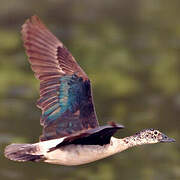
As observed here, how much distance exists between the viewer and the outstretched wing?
34.5ft

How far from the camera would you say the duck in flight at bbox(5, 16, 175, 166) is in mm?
10133

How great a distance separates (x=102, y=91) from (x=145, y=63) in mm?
1439

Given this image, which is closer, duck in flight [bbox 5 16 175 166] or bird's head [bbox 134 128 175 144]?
duck in flight [bbox 5 16 175 166]

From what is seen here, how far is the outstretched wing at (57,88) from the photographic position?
10.5 metres

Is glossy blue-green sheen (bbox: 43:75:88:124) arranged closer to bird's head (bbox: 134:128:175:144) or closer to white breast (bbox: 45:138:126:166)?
white breast (bbox: 45:138:126:166)

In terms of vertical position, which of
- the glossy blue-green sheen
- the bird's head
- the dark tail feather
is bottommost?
the bird's head

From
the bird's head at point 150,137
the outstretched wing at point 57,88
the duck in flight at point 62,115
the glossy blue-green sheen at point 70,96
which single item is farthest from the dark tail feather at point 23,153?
the bird's head at point 150,137

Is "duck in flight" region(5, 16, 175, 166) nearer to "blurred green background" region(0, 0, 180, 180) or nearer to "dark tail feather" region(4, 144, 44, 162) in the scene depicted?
"dark tail feather" region(4, 144, 44, 162)

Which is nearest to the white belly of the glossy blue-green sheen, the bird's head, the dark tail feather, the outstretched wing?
the dark tail feather

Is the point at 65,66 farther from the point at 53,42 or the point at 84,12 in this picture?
the point at 84,12

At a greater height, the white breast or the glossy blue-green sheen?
the glossy blue-green sheen

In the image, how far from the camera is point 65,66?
10961 millimetres

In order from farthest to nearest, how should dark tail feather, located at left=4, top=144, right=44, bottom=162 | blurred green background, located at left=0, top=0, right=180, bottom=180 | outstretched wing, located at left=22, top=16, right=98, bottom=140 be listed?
blurred green background, located at left=0, top=0, right=180, bottom=180, outstretched wing, located at left=22, top=16, right=98, bottom=140, dark tail feather, located at left=4, top=144, right=44, bottom=162

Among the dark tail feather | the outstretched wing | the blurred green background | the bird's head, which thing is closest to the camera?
the dark tail feather
